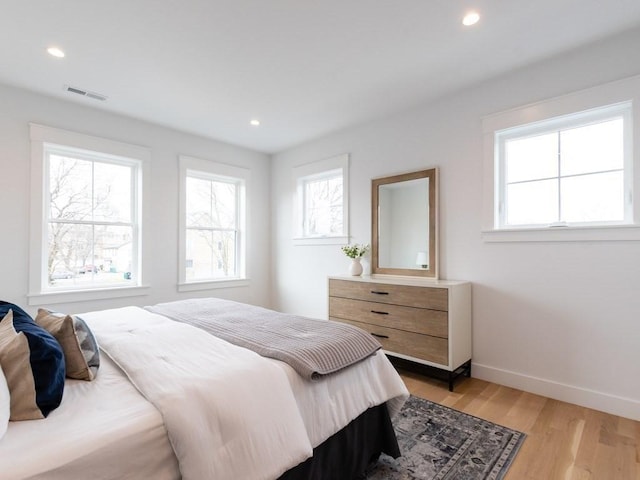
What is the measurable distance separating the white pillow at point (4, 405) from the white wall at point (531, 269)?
300 cm

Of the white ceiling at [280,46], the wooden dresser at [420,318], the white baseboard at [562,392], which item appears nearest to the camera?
the white ceiling at [280,46]

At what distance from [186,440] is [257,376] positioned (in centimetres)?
33

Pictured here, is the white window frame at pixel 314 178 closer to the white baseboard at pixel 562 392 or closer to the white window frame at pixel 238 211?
the white window frame at pixel 238 211

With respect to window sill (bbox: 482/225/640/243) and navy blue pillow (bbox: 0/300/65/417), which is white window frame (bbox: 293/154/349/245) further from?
navy blue pillow (bbox: 0/300/65/417)

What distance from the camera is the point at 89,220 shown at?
10.9 ft

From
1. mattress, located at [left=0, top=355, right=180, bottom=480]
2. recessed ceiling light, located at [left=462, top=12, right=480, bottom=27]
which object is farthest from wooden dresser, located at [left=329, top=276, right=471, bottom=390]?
mattress, located at [left=0, top=355, right=180, bottom=480]

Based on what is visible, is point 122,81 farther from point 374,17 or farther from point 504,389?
point 504,389

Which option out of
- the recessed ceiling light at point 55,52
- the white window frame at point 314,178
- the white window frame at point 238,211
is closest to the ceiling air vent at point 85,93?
the recessed ceiling light at point 55,52

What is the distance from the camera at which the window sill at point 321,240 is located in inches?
155

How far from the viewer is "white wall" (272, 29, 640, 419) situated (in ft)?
7.18

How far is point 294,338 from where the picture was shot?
1655 mm

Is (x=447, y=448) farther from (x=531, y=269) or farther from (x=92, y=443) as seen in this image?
(x=92, y=443)

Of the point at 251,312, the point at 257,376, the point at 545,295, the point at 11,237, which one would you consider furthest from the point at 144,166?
the point at 545,295

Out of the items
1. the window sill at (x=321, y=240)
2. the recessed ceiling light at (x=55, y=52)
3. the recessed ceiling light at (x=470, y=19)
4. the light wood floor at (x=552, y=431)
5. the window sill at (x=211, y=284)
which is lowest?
the light wood floor at (x=552, y=431)
